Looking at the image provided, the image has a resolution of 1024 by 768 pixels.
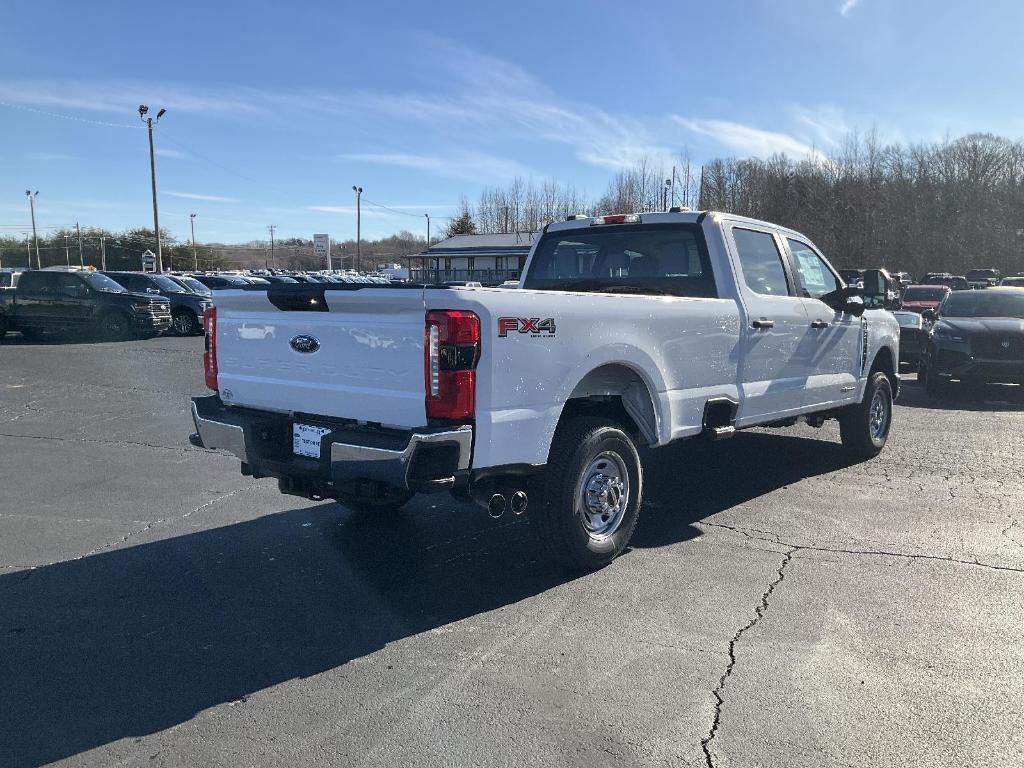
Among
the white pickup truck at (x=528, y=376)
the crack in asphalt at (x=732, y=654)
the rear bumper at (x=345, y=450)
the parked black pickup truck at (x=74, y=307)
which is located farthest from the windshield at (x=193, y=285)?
the crack in asphalt at (x=732, y=654)

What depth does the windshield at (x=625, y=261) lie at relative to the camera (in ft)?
20.3

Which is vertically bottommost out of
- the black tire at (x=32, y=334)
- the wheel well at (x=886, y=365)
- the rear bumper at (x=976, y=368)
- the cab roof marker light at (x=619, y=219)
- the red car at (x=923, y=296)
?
the black tire at (x=32, y=334)

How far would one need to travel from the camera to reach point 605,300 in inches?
184

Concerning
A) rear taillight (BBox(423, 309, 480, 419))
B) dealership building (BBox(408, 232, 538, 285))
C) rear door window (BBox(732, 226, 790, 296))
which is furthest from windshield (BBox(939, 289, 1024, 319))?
dealership building (BBox(408, 232, 538, 285))

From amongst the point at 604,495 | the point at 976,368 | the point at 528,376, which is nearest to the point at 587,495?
the point at 604,495

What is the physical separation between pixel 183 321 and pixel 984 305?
19.7 meters

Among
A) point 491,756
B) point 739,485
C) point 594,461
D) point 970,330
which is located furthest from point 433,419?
point 970,330

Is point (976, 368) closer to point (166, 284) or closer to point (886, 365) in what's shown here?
point (886, 365)

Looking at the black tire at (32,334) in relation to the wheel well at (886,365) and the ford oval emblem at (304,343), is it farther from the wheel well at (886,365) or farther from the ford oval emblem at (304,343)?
the wheel well at (886,365)

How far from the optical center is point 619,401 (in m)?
5.26

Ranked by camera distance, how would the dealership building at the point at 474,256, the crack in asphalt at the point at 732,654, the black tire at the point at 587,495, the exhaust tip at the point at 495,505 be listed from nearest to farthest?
1. the crack in asphalt at the point at 732,654
2. the exhaust tip at the point at 495,505
3. the black tire at the point at 587,495
4. the dealership building at the point at 474,256

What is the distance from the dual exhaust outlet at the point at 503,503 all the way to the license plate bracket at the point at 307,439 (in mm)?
893

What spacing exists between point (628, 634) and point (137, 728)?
215 centimetres

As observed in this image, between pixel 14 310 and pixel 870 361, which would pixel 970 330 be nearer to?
pixel 870 361
